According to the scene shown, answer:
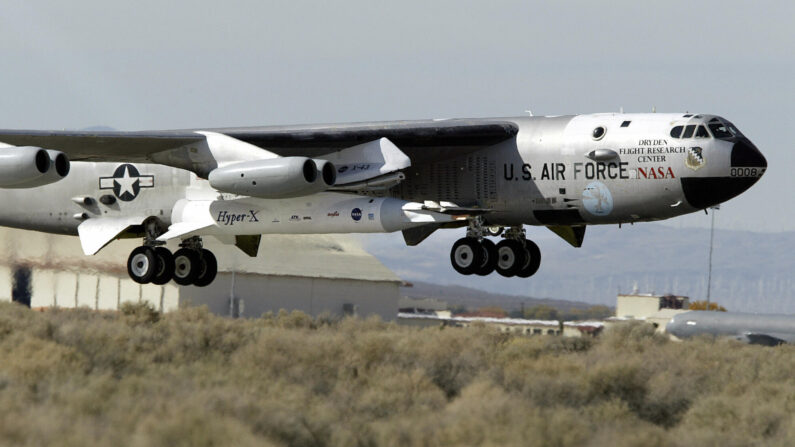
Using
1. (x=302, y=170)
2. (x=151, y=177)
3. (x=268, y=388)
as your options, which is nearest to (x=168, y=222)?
(x=151, y=177)

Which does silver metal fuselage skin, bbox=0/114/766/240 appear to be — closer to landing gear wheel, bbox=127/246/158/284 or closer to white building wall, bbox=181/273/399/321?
landing gear wheel, bbox=127/246/158/284

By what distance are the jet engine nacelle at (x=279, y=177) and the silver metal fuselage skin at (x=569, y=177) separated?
1267 millimetres

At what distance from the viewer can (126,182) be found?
2977 cm

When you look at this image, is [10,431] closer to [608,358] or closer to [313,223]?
[313,223]

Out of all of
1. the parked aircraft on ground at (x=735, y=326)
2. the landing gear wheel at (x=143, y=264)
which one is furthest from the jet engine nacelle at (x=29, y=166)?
the parked aircraft on ground at (x=735, y=326)

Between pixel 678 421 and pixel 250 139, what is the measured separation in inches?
420

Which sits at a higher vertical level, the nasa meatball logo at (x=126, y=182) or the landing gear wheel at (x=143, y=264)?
the nasa meatball logo at (x=126, y=182)

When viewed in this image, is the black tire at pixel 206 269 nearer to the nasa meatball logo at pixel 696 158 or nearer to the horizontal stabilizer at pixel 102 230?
the horizontal stabilizer at pixel 102 230

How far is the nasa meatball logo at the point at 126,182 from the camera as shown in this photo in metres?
29.6

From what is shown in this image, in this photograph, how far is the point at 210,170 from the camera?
27438 millimetres

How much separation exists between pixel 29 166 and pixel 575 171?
11.0m

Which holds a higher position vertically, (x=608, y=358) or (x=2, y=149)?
(x=2, y=149)

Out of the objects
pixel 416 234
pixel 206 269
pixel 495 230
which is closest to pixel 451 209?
pixel 416 234

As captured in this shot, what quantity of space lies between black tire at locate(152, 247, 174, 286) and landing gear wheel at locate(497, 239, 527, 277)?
7.90m
